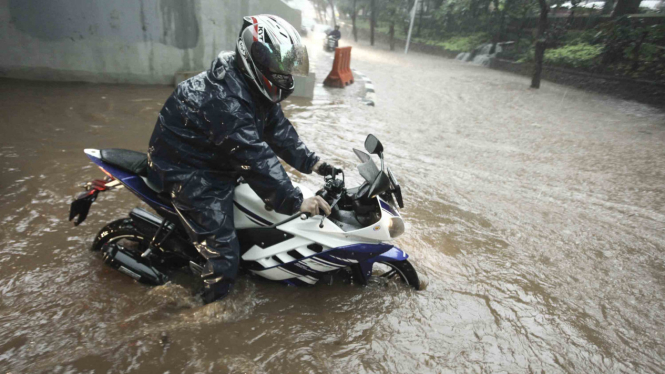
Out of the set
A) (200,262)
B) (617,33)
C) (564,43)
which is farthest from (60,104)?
(564,43)

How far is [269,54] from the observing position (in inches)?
83.4

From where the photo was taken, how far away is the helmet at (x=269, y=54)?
2.12 m

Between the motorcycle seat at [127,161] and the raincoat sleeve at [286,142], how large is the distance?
0.89 meters

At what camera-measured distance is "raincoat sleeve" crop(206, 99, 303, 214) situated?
206cm

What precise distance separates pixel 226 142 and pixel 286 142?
0.77 metres

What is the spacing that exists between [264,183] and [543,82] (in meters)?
17.2

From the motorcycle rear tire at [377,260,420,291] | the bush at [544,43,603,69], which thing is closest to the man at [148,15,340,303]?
the motorcycle rear tire at [377,260,420,291]

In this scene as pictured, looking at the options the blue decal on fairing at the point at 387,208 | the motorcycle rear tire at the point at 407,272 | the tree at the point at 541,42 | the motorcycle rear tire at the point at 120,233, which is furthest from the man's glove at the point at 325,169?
the tree at the point at 541,42

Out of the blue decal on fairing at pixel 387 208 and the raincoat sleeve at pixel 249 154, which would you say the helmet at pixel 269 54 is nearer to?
the raincoat sleeve at pixel 249 154

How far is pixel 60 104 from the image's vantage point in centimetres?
615

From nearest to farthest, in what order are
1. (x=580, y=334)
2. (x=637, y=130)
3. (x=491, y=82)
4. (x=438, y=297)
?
(x=580, y=334) → (x=438, y=297) → (x=637, y=130) → (x=491, y=82)

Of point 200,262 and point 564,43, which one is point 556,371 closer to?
point 200,262

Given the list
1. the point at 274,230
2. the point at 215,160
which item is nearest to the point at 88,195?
the point at 215,160

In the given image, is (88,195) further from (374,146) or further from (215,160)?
(374,146)
